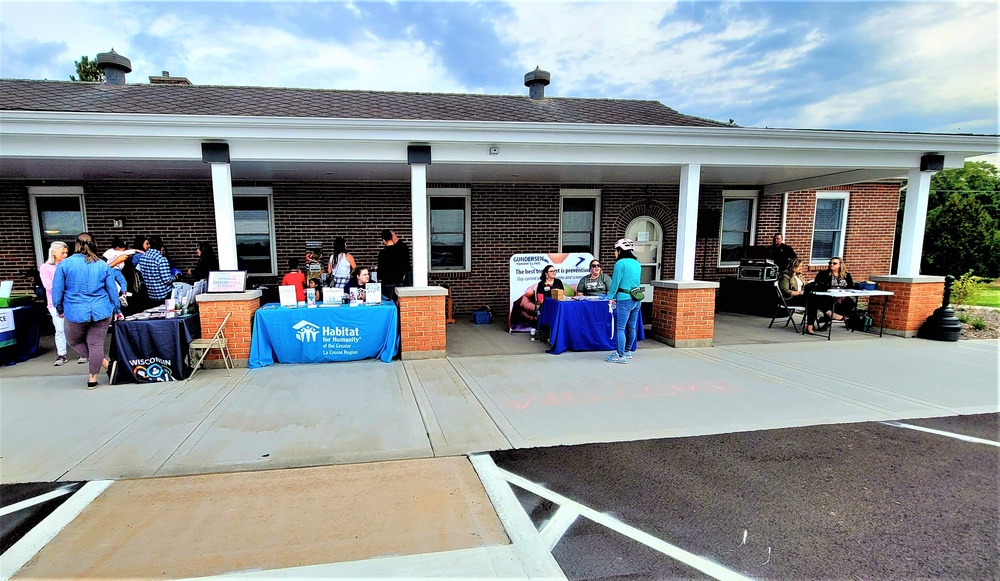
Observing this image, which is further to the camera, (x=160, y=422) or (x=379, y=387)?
(x=379, y=387)

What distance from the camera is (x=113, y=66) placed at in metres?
8.73

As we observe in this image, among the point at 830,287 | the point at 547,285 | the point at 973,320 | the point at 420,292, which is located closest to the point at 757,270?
the point at 830,287

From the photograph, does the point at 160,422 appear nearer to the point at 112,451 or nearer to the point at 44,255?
the point at 112,451

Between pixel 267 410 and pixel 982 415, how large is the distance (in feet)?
22.2

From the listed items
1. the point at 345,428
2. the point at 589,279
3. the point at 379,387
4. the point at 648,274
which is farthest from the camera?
the point at 648,274

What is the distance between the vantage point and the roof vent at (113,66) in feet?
28.1

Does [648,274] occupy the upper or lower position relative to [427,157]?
lower

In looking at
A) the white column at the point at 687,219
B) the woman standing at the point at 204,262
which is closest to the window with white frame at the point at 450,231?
the woman standing at the point at 204,262

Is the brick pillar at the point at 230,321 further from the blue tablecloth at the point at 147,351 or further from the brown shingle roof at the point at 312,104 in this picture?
the brown shingle roof at the point at 312,104

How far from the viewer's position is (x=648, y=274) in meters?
10.7

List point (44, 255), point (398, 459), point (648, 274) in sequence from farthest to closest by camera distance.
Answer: point (648, 274), point (44, 255), point (398, 459)

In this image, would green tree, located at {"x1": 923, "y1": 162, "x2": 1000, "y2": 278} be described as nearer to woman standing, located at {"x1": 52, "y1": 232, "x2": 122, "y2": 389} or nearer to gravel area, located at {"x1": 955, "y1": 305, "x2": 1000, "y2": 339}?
gravel area, located at {"x1": 955, "y1": 305, "x2": 1000, "y2": 339}

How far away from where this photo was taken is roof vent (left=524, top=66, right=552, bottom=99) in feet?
32.8

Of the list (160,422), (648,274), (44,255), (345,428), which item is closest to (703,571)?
(345,428)
